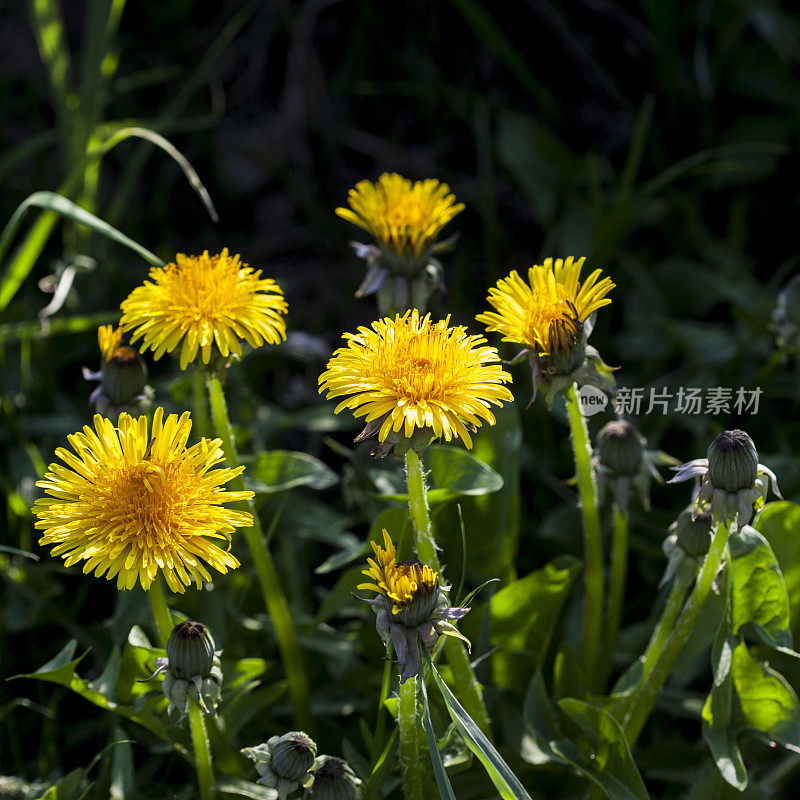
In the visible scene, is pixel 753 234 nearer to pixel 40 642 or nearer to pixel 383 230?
pixel 383 230

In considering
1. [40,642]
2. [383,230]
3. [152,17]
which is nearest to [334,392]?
[383,230]

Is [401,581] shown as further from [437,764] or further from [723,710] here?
[723,710]

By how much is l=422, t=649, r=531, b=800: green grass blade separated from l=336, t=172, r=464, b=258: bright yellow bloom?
677 mm

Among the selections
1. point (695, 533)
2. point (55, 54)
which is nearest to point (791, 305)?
point (695, 533)

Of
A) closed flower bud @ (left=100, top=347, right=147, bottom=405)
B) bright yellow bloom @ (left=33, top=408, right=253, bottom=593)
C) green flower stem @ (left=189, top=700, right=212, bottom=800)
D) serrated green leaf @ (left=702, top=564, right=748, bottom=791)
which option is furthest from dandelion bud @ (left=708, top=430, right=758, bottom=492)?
closed flower bud @ (left=100, top=347, right=147, bottom=405)

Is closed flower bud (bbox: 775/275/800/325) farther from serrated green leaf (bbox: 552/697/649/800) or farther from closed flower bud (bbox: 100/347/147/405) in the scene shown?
closed flower bud (bbox: 100/347/147/405)

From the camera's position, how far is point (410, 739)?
3.84ft

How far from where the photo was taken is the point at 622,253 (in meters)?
2.50

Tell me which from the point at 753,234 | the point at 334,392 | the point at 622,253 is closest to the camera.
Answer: the point at 334,392

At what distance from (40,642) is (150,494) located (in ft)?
3.17

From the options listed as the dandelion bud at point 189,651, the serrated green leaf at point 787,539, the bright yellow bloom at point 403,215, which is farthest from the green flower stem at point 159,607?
the serrated green leaf at point 787,539

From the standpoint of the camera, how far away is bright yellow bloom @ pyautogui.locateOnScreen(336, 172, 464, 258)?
57.6 inches

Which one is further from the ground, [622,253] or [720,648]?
[622,253]

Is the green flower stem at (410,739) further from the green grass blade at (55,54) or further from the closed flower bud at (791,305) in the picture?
the green grass blade at (55,54)
